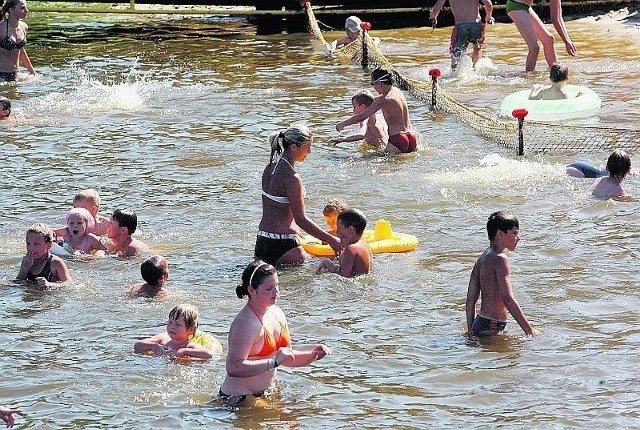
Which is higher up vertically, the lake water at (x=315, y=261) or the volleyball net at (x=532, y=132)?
the volleyball net at (x=532, y=132)

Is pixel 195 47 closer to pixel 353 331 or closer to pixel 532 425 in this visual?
pixel 353 331

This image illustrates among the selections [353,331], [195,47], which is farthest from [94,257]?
[195,47]

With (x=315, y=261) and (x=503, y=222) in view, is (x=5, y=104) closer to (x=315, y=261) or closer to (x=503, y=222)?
(x=315, y=261)

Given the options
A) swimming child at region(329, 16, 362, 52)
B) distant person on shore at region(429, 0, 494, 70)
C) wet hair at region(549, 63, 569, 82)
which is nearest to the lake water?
distant person on shore at region(429, 0, 494, 70)

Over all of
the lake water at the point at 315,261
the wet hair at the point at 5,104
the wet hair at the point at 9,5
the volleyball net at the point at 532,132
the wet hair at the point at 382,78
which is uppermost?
the wet hair at the point at 9,5

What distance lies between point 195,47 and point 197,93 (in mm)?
4822

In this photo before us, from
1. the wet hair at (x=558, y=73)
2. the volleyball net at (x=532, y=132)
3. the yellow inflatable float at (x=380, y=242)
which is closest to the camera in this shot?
the yellow inflatable float at (x=380, y=242)

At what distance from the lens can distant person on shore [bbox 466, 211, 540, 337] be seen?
8305 millimetres

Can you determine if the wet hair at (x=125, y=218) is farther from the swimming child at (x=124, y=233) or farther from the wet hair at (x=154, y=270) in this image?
the wet hair at (x=154, y=270)

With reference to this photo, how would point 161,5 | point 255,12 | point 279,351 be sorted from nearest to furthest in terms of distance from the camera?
point 279,351 → point 255,12 → point 161,5

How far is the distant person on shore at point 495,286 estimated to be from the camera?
8.30 metres

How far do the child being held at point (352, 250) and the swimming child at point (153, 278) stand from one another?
1379 mm

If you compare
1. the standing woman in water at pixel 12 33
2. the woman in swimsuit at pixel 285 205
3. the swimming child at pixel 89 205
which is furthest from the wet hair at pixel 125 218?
the standing woman in water at pixel 12 33

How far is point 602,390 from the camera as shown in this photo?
25.6ft
